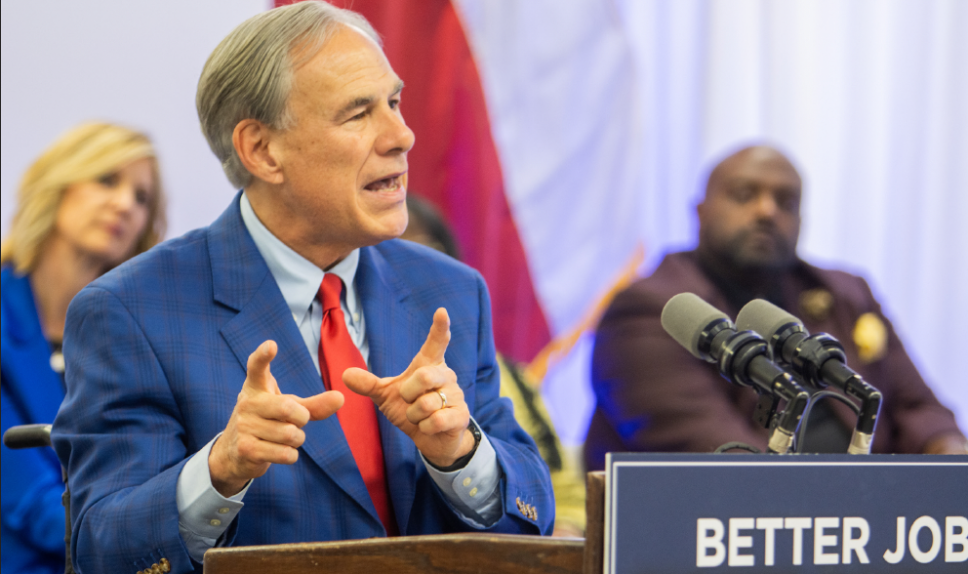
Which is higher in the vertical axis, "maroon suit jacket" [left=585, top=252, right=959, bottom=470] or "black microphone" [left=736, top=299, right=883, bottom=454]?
"black microphone" [left=736, top=299, right=883, bottom=454]

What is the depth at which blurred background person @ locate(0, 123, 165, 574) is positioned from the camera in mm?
2303

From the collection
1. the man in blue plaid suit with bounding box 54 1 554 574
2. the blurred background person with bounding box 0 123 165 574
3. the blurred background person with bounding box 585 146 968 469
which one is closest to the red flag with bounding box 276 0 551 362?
the blurred background person with bounding box 585 146 968 469

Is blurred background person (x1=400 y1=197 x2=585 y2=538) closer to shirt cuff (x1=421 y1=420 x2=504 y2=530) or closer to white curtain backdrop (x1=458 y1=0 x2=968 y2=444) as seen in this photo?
white curtain backdrop (x1=458 y1=0 x2=968 y2=444)

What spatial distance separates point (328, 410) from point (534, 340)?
2.20 meters

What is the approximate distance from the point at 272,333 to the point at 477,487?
0.36 metres

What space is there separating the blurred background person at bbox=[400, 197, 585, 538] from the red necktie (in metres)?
1.29

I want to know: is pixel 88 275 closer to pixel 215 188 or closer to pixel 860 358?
pixel 215 188

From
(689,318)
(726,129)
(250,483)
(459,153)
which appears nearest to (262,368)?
(250,483)

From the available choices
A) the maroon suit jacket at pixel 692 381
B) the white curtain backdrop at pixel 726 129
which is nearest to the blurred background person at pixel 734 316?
the maroon suit jacket at pixel 692 381

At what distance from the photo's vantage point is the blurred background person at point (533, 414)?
104 inches

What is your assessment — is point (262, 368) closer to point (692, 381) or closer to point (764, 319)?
point (764, 319)

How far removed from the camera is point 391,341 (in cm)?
134

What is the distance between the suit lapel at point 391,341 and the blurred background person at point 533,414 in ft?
3.90

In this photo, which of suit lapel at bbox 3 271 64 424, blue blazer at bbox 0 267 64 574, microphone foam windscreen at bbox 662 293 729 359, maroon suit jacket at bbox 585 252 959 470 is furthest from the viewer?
maroon suit jacket at bbox 585 252 959 470
